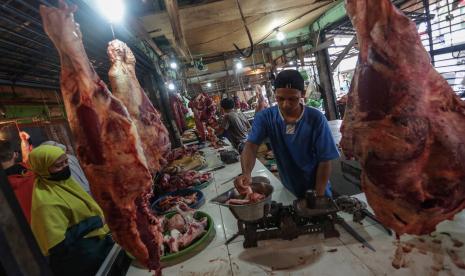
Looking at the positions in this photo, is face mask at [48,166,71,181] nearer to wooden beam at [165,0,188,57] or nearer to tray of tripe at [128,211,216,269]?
tray of tripe at [128,211,216,269]

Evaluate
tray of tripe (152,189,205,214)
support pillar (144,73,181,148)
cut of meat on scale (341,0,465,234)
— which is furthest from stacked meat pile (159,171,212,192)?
cut of meat on scale (341,0,465,234)

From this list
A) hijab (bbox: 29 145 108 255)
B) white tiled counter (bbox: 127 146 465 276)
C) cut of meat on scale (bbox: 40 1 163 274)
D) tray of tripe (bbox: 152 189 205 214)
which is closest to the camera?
cut of meat on scale (bbox: 40 1 163 274)

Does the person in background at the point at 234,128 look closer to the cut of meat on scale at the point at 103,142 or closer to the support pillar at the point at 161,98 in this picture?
the support pillar at the point at 161,98

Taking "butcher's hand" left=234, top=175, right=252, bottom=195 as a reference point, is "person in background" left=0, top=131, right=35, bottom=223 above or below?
above

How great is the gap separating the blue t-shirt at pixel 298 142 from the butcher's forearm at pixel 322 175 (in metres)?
0.06

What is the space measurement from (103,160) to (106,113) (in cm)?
27

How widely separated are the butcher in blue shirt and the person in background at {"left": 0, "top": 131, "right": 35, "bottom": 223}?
2.62 metres

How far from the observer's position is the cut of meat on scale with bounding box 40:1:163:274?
144cm

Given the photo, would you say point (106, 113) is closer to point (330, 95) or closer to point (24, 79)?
point (24, 79)

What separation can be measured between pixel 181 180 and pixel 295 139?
216cm

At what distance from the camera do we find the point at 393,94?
1.27 meters

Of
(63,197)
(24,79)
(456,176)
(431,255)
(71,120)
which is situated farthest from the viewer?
(63,197)

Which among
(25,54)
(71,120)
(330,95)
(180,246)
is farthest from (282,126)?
(330,95)

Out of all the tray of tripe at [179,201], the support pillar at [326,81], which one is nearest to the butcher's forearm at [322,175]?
the tray of tripe at [179,201]
